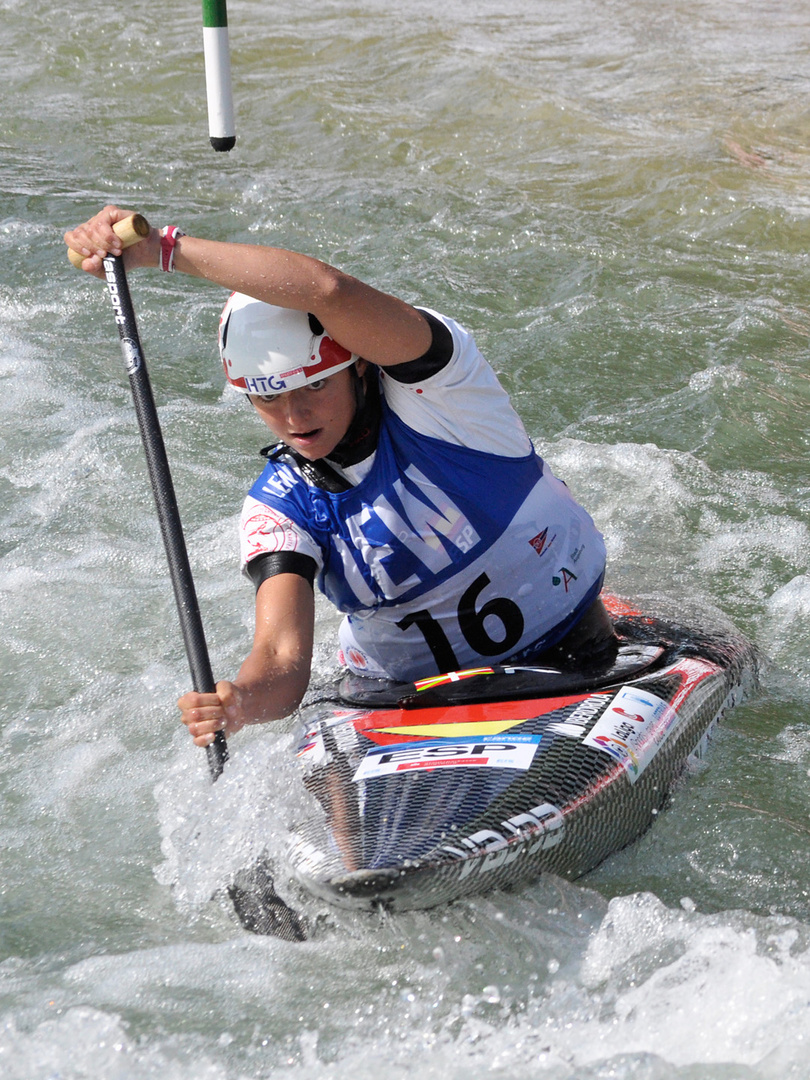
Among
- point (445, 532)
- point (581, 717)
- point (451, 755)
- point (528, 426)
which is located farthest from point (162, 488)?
point (528, 426)

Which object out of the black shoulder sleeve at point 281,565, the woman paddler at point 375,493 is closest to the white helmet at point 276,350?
the woman paddler at point 375,493

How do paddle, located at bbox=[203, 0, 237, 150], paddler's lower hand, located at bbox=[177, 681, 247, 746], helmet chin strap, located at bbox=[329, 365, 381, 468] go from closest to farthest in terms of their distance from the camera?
paddler's lower hand, located at bbox=[177, 681, 247, 746] < helmet chin strap, located at bbox=[329, 365, 381, 468] < paddle, located at bbox=[203, 0, 237, 150]

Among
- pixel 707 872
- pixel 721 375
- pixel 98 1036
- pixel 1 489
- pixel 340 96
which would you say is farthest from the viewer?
pixel 340 96

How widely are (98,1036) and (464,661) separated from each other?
4.47ft

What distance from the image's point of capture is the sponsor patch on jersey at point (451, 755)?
2.87 meters

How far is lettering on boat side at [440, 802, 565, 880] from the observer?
2697 mm

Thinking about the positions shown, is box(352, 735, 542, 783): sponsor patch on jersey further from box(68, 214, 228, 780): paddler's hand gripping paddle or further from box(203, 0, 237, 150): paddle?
box(203, 0, 237, 150): paddle

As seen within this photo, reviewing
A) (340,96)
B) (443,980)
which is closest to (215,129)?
(443,980)

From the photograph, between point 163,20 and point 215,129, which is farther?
point 163,20

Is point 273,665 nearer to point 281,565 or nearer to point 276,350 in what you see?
point 281,565

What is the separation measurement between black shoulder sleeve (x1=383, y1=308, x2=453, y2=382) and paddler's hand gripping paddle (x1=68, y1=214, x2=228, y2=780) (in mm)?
699

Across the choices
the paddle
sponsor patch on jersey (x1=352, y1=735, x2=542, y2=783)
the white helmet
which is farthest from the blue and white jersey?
the paddle

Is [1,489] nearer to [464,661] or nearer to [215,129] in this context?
[215,129]

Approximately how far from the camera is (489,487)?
3.08 meters
